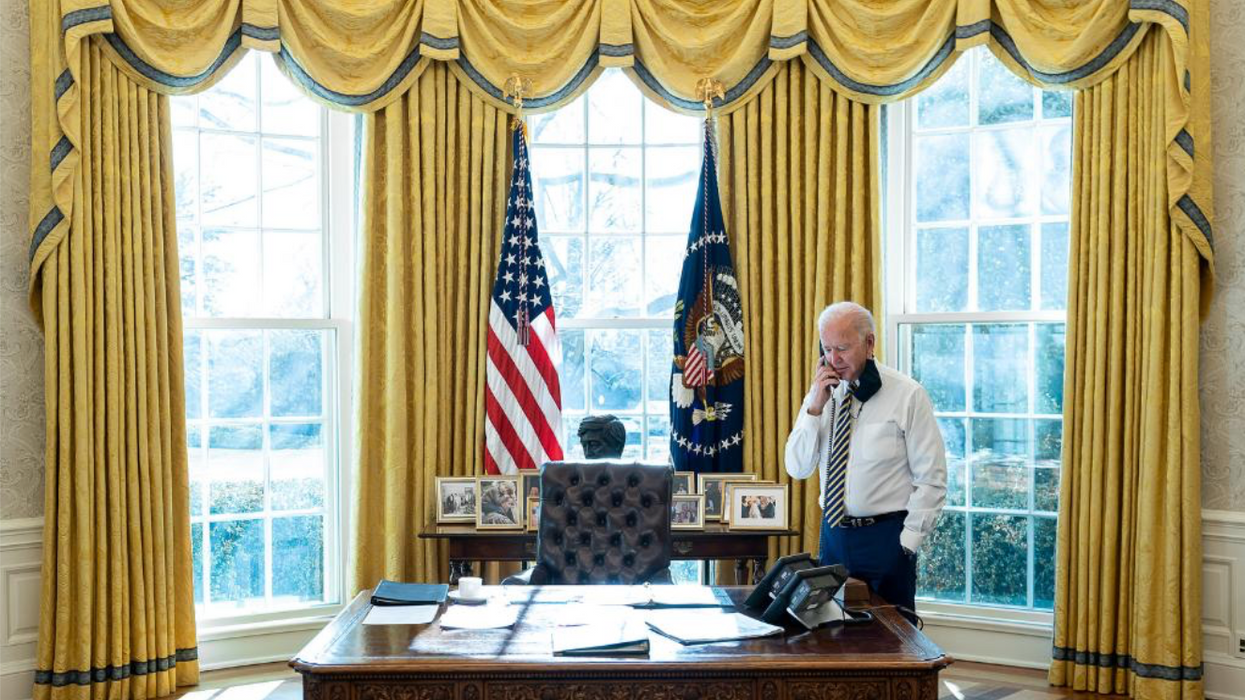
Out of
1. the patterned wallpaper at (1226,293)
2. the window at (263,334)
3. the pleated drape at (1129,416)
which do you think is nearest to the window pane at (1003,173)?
the pleated drape at (1129,416)

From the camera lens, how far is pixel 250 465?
504 cm

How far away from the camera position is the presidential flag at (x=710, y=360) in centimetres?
499

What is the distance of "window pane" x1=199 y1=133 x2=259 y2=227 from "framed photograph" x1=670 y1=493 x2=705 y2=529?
2.26 m

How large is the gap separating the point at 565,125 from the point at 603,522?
2.14 metres

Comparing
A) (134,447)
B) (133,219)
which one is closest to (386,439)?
(134,447)

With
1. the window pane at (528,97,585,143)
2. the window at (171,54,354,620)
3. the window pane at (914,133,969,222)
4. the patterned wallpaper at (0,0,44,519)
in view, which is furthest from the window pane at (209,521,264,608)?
the window pane at (914,133,969,222)

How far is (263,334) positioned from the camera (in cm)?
Result: 506

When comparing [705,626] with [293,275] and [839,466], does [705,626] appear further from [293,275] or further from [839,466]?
[293,275]

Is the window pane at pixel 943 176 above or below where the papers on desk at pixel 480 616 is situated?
above

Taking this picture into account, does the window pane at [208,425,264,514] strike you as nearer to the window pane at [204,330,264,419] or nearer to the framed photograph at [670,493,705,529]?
the window pane at [204,330,264,419]

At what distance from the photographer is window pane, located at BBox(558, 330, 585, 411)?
17.4 ft

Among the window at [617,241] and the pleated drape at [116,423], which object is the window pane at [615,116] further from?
the pleated drape at [116,423]

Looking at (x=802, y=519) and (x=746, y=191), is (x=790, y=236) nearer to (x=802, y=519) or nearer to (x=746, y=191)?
(x=746, y=191)

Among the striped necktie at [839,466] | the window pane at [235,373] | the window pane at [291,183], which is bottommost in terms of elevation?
the striped necktie at [839,466]
